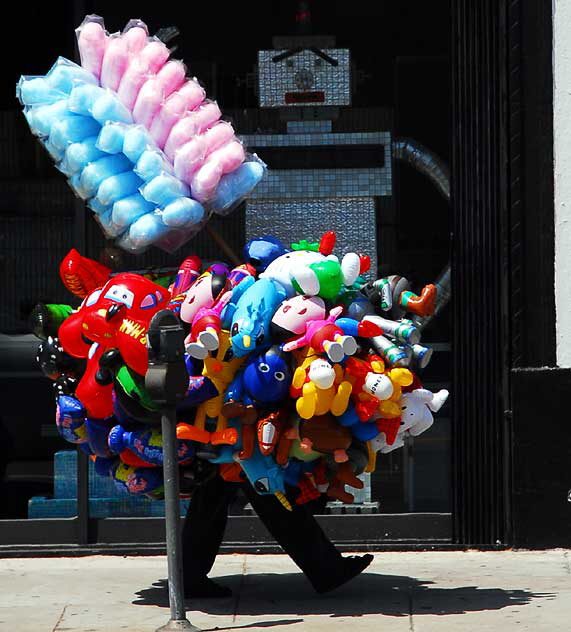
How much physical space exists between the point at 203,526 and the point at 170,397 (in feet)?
4.54

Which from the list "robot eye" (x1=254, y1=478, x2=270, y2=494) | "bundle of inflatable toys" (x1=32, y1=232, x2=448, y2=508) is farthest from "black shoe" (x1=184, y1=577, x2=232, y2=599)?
"robot eye" (x1=254, y1=478, x2=270, y2=494)

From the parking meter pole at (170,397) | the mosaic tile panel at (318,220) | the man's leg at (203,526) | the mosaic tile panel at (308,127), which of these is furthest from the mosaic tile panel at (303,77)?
the parking meter pole at (170,397)

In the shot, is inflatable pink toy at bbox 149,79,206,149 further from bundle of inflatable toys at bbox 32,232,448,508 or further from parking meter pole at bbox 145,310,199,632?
parking meter pole at bbox 145,310,199,632

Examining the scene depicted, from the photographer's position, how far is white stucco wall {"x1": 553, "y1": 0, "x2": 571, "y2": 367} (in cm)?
945

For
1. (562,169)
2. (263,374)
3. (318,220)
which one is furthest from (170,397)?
(562,169)

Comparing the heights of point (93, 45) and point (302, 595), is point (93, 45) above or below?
above

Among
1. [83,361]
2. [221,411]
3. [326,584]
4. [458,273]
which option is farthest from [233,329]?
[458,273]

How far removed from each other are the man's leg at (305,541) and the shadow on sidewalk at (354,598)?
16 cm

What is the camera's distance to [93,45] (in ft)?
24.8

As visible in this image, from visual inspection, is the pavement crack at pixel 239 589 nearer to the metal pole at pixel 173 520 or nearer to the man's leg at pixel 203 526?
the man's leg at pixel 203 526

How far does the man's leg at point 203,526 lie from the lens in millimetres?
7941

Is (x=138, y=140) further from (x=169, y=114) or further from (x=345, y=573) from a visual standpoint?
(x=345, y=573)

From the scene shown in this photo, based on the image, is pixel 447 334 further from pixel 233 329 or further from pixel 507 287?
pixel 233 329

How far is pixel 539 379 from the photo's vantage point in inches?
371
